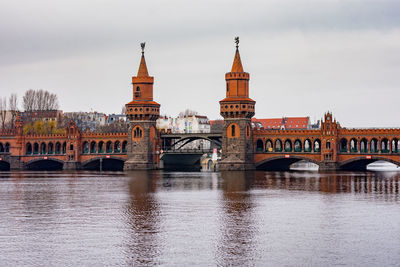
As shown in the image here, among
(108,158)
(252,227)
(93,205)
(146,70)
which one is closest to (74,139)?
(108,158)

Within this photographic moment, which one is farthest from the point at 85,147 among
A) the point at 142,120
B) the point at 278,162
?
the point at 278,162

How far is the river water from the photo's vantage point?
96.6 feet

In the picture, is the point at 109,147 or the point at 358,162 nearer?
the point at 358,162

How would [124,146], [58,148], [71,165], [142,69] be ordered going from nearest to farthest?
1. [142,69]
2. [71,165]
3. [124,146]
4. [58,148]

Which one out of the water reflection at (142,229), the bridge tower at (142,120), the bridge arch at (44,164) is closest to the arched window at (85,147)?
the bridge arch at (44,164)

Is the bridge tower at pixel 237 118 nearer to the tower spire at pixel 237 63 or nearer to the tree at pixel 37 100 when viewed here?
the tower spire at pixel 237 63

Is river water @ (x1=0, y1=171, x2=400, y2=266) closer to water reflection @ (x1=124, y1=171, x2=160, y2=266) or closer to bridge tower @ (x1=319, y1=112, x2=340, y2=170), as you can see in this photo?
water reflection @ (x1=124, y1=171, x2=160, y2=266)

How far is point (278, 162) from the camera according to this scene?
125m

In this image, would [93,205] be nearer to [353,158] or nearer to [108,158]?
[353,158]

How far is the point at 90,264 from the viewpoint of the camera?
28203mm

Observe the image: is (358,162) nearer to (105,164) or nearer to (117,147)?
(105,164)

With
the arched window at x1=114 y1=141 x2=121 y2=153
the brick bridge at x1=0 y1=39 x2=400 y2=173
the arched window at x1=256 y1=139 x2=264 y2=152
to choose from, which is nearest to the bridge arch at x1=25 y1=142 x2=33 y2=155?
the brick bridge at x1=0 y1=39 x2=400 y2=173

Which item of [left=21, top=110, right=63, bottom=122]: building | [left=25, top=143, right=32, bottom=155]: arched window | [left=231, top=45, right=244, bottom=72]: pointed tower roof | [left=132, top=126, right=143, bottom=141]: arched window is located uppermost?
[left=231, top=45, right=244, bottom=72]: pointed tower roof

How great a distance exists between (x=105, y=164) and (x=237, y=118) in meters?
36.1
